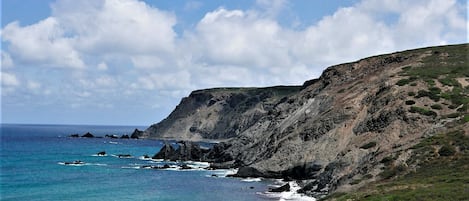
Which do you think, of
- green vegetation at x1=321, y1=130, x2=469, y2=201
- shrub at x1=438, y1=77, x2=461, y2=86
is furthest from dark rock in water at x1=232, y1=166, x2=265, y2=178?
shrub at x1=438, y1=77, x2=461, y2=86

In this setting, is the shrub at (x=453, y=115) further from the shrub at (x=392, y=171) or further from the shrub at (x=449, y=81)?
the shrub at (x=392, y=171)

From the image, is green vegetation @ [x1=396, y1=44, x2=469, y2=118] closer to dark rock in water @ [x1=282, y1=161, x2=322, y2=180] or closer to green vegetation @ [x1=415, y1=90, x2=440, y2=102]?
green vegetation @ [x1=415, y1=90, x2=440, y2=102]

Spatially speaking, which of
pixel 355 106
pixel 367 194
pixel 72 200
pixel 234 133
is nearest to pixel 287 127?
pixel 355 106

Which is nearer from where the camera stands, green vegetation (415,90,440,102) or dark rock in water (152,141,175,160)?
green vegetation (415,90,440,102)

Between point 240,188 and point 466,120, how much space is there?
28.0 metres

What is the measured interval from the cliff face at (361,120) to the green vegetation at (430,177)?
5.50 feet

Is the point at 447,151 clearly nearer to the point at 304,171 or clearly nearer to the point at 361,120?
the point at 361,120

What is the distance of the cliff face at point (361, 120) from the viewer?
59938 millimetres

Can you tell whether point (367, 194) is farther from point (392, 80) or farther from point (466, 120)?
point (392, 80)

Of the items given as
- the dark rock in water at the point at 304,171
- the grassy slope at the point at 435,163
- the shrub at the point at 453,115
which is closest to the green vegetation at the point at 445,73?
the grassy slope at the point at 435,163

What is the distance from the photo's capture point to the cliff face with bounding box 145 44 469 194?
5994 centimetres

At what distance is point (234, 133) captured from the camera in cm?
18775

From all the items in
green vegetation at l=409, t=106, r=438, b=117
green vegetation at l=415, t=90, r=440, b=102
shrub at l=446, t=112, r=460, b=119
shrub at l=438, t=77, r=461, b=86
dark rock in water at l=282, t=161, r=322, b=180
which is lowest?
dark rock in water at l=282, t=161, r=322, b=180

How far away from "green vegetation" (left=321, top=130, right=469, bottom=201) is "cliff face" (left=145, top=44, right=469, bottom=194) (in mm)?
1676
